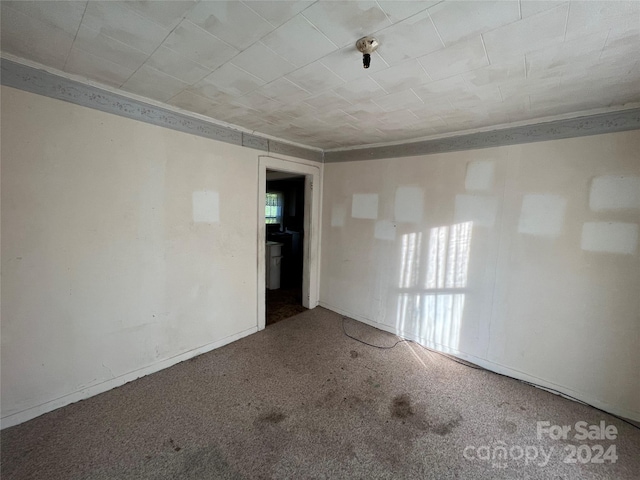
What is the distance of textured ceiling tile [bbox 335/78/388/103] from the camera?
1.67 meters

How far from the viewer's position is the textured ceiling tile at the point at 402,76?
146cm

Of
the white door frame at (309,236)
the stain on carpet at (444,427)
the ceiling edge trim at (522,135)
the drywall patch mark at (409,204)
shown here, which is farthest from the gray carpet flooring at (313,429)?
the ceiling edge trim at (522,135)

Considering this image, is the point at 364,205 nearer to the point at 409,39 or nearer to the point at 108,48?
the point at 409,39

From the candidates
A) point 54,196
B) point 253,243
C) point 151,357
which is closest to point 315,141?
point 253,243

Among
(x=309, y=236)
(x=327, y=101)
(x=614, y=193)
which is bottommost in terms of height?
(x=309, y=236)

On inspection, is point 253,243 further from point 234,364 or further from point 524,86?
point 524,86

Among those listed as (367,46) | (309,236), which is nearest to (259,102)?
(367,46)

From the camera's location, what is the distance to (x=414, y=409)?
2.00 metres

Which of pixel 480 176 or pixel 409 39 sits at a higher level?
pixel 409 39

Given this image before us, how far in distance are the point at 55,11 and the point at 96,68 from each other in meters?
0.53

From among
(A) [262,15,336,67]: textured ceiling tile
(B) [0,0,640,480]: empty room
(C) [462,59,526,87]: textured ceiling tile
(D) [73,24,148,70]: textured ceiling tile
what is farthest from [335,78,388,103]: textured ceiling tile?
(D) [73,24,148,70]: textured ceiling tile

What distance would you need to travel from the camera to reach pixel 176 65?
5.02ft

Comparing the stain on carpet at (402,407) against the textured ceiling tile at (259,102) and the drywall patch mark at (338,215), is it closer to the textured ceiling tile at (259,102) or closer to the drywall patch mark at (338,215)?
the drywall patch mark at (338,215)

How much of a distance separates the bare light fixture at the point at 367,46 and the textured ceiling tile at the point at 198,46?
65 centimetres
